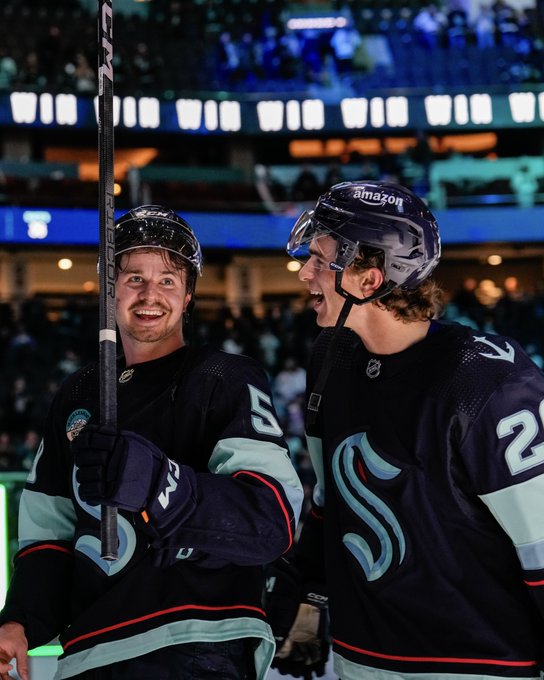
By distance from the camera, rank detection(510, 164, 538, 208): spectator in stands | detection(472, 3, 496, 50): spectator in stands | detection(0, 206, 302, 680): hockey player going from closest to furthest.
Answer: detection(0, 206, 302, 680): hockey player
detection(510, 164, 538, 208): spectator in stands
detection(472, 3, 496, 50): spectator in stands

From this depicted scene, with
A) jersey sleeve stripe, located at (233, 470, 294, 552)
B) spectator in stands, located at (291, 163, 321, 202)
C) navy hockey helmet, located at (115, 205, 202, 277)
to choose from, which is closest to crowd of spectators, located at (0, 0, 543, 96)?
spectator in stands, located at (291, 163, 321, 202)

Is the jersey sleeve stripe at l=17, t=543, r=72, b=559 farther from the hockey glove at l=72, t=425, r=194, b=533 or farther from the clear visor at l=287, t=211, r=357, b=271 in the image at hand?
the clear visor at l=287, t=211, r=357, b=271

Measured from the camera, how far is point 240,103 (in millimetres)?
22062

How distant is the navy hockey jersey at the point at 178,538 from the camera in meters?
2.09

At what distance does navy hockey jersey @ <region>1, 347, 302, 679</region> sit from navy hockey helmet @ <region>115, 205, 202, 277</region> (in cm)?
25

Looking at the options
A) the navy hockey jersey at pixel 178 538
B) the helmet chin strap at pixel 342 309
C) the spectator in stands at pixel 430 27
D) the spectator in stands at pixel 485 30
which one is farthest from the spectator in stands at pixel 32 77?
the helmet chin strap at pixel 342 309

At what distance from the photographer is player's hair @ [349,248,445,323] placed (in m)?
2.40

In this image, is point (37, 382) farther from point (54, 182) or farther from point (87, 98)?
point (87, 98)

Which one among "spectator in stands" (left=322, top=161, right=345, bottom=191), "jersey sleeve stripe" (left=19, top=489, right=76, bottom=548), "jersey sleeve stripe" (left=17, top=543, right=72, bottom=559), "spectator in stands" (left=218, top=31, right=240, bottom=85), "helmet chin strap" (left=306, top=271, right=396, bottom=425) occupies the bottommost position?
"jersey sleeve stripe" (left=17, top=543, right=72, bottom=559)

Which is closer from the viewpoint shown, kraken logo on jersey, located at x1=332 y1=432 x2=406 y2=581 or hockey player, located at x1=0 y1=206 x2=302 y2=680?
hockey player, located at x1=0 y1=206 x2=302 y2=680

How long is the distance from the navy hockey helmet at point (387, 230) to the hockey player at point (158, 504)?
35cm

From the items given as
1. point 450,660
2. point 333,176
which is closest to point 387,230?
point 450,660

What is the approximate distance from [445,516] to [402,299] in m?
0.50

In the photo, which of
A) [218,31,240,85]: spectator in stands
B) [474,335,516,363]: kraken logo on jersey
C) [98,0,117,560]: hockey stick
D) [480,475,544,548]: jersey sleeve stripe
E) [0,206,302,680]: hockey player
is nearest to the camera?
[98,0,117,560]: hockey stick
